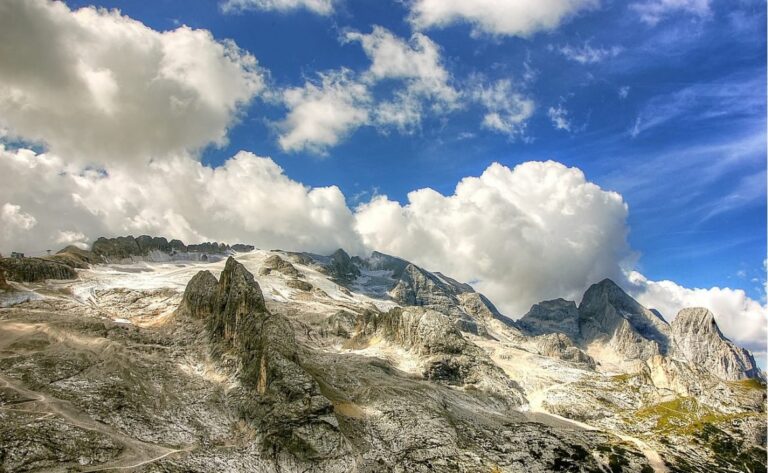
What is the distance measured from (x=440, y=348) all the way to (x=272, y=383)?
65051mm

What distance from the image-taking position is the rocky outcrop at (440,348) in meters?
137

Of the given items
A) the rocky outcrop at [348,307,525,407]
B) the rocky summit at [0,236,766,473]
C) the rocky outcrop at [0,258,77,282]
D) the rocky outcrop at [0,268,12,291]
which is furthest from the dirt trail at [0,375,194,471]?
the rocky outcrop at [0,258,77,282]

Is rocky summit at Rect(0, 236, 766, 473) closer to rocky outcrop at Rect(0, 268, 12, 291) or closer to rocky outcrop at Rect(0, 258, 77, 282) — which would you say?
rocky outcrop at Rect(0, 268, 12, 291)

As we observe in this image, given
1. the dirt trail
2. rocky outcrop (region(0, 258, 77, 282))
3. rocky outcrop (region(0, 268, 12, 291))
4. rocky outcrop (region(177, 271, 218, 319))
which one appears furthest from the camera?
rocky outcrop (region(0, 258, 77, 282))

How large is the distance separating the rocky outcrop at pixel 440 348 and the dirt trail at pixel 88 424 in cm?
7757

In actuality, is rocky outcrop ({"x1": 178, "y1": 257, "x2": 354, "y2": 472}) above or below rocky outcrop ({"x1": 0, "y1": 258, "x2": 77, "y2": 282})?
below

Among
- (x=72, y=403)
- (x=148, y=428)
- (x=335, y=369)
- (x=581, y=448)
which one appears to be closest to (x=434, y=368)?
(x=335, y=369)

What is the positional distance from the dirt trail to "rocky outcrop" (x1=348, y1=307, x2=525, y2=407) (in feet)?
254

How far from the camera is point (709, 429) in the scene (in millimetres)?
108312

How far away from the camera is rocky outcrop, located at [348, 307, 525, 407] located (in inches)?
5379

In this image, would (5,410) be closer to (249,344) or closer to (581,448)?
(249,344)

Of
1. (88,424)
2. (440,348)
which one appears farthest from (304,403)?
(440,348)

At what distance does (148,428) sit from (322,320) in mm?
106547

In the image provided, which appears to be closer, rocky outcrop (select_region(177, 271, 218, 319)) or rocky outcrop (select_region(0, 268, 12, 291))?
rocky outcrop (select_region(177, 271, 218, 319))
